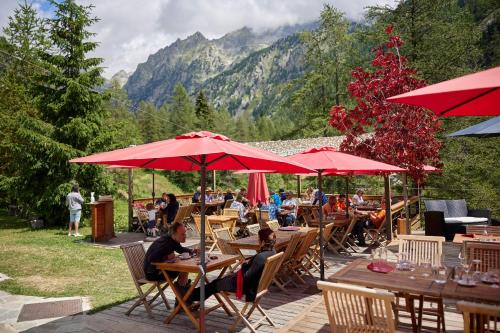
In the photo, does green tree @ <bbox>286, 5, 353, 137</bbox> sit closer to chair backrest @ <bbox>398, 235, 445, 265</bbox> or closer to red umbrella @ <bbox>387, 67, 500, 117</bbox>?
chair backrest @ <bbox>398, 235, 445, 265</bbox>

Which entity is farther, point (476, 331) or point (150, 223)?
point (150, 223)

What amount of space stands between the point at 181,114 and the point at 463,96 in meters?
50.5

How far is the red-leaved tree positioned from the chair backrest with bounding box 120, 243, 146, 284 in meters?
6.63

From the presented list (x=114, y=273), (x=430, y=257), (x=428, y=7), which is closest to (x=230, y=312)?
(x=430, y=257)

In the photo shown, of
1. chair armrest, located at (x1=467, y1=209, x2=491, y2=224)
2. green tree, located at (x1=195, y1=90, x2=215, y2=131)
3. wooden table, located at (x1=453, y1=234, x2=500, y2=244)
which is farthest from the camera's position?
green tree, located at (x1=195, y1=90, x2=215, y2=131)

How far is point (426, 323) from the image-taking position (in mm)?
4898

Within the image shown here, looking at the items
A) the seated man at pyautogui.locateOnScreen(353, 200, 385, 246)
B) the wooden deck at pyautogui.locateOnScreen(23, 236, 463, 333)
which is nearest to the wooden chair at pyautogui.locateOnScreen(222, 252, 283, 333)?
the wooden deck at pyautogui.locateOnScreen(23, 236, 463, 333)

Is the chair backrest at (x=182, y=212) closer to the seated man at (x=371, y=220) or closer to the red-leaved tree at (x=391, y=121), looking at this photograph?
the seated man at (x=371, y=220)

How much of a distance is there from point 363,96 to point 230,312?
7.59 m

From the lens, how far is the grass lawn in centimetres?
705

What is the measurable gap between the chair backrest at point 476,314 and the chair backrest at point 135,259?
13.6 ft

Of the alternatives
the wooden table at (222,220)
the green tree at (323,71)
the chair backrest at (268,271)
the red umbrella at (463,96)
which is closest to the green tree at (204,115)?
the green tree at (323,71)

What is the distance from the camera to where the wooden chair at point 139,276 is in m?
5.41

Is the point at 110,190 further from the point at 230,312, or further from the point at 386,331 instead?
the point at 386,331
